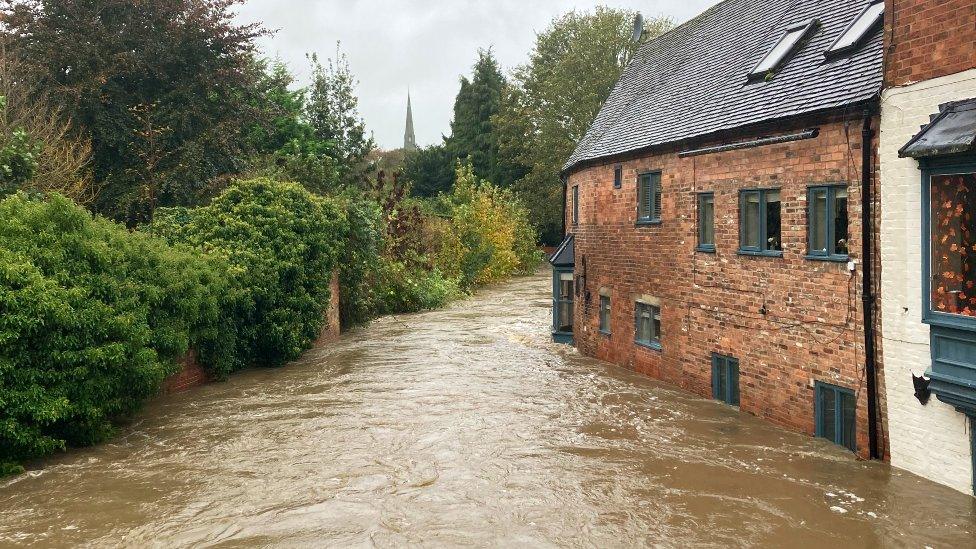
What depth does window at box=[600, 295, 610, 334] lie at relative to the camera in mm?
Result: 18391

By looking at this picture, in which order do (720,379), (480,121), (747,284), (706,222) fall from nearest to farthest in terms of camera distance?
(747,284), (720,379), (706,222), (480,121)

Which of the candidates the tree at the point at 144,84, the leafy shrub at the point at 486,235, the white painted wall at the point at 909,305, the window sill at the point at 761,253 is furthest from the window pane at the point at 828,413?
the leafy shrub at the point at 486,235

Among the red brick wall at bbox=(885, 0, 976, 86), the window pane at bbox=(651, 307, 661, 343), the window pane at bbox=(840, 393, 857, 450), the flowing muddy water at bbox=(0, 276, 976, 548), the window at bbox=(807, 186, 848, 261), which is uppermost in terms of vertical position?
the red brick wall at bbox=(885, 0, 976, 86)

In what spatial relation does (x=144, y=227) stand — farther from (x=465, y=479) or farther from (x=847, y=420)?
(x=847, y=420)

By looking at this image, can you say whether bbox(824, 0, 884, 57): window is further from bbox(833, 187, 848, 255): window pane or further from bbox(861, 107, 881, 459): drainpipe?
bbox(833, 187, 848, 255): window pane

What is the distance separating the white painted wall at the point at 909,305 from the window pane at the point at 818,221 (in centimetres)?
141

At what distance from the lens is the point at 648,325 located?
16.3 m

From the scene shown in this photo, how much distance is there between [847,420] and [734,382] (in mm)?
2715

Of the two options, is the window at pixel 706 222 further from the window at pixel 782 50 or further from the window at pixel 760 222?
the window at pixel 782 50

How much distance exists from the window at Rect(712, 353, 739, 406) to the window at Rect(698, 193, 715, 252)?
2038 millimetres

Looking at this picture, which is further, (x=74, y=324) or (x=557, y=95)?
(x=557, y=95)

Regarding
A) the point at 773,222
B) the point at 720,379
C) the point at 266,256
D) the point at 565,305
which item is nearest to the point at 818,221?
the point at 773,222

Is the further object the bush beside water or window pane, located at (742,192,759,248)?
window pane, located at (742,192,759,248)

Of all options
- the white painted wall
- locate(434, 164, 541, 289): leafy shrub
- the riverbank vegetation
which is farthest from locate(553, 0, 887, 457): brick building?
locate(434, 164, 541, 289): leafy shrub
